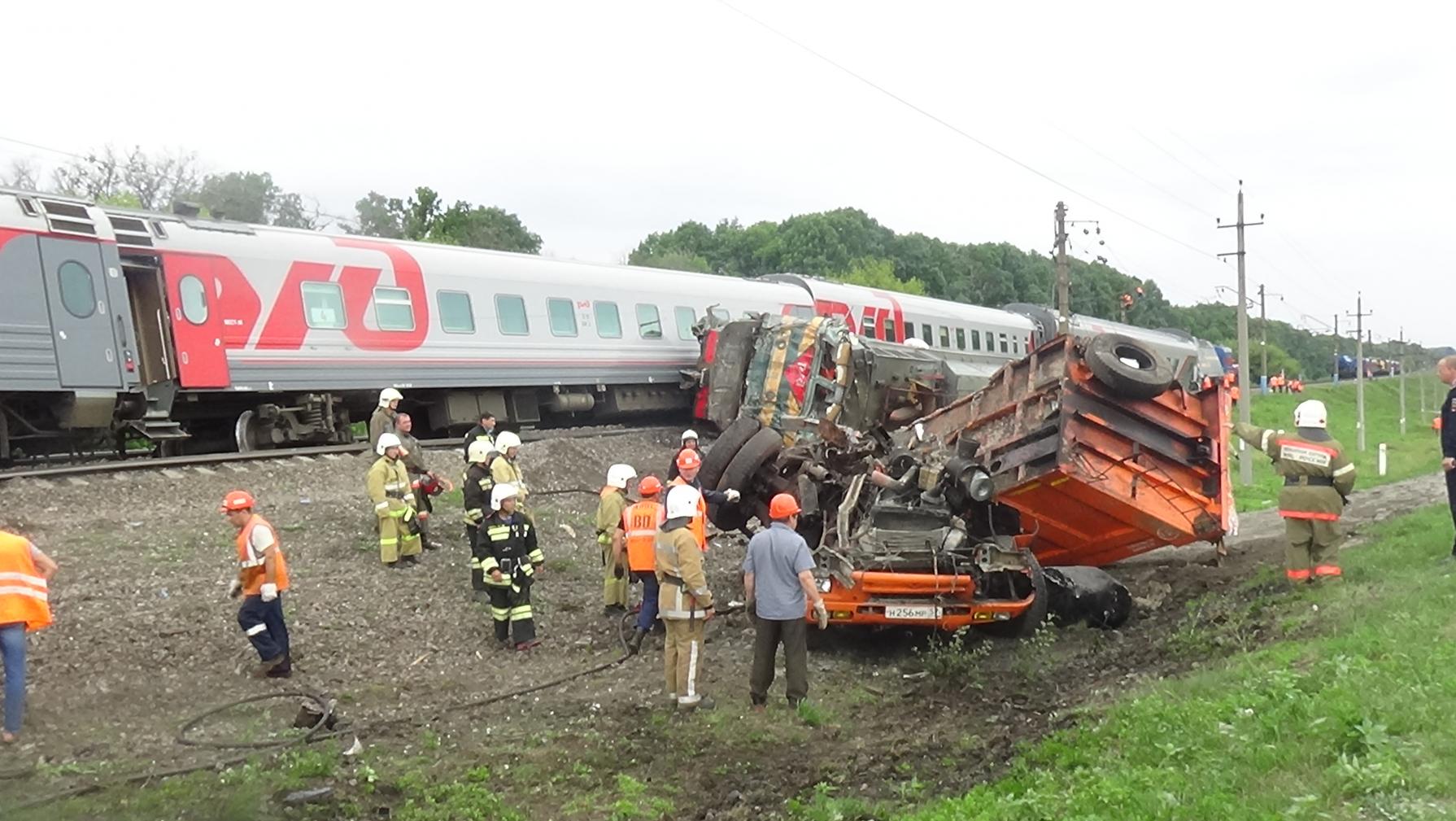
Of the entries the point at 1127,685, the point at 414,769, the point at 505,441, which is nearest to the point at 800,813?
the point at 414,769

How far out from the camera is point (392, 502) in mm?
10367

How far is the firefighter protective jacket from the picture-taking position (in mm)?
8469

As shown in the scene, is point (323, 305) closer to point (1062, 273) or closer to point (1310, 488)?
point (1310, 488)

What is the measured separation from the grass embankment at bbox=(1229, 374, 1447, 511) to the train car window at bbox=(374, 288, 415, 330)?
10560 millimetres

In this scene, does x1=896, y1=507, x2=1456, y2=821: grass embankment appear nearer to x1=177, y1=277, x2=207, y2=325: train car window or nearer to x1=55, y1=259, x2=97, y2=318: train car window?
x1=55, y1=259, x2=97, y2=318: train car window

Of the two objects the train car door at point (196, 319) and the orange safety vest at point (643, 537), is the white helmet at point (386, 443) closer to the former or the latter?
the orange safety vest at point (643, 537)

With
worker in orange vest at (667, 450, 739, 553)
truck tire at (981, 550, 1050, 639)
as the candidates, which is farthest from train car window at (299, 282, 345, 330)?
truck tire at (981, 550, 1050, 639)

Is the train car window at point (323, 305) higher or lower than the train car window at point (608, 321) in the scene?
higher

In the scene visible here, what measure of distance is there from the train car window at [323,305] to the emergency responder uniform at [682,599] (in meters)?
8.64

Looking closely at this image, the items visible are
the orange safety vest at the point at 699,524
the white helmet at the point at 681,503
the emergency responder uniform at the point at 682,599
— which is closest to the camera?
the emergency responder uniform at the point at 682,599

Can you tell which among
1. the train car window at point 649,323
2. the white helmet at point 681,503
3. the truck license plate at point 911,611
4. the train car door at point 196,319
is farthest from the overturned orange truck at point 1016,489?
the train car window at point 649,323

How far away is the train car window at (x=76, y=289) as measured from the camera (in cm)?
1261

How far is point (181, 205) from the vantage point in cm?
1526

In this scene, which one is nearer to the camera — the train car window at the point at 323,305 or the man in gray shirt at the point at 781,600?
the man in gray shirt at the point at 781,600
